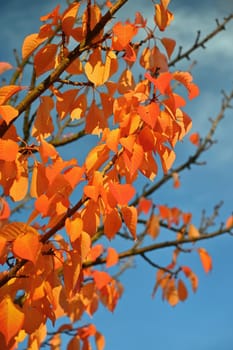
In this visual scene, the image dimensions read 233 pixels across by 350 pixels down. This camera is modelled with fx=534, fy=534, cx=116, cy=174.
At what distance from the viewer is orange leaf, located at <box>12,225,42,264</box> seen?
4.56 feet

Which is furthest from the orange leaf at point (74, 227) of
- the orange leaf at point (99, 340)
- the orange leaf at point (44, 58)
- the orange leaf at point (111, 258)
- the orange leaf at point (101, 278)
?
the orange leaf at point (99, 340)

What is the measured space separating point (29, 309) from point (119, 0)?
3.07 ft

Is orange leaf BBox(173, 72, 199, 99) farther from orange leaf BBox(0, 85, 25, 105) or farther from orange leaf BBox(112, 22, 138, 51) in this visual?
orange leaf BBox(0, 85, 25, 105)

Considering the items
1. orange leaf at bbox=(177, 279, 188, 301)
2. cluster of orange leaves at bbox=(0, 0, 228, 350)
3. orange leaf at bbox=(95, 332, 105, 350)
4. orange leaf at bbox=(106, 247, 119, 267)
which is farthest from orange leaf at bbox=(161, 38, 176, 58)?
orange leaf at bbox=(177, 279, 188, 301)

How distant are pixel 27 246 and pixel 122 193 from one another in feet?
0.95

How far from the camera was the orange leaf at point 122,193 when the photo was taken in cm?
136

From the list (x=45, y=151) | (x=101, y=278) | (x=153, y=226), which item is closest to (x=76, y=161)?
(x=45, y=151)

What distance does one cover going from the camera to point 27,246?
1406mm

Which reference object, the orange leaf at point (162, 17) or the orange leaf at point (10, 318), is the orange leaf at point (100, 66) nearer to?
the orange leaf at point (162, 17)

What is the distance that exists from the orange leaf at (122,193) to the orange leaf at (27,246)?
9.7 inches

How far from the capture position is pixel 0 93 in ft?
5.06

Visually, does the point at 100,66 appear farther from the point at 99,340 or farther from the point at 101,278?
the point at 99,340

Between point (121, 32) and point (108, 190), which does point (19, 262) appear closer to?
point (108, 190)

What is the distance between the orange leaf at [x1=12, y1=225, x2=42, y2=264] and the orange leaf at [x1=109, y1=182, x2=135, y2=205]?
0.81 ft
